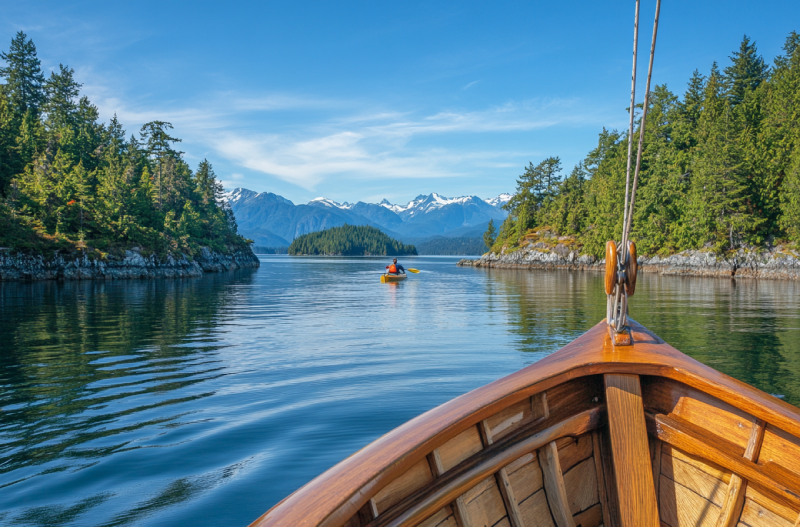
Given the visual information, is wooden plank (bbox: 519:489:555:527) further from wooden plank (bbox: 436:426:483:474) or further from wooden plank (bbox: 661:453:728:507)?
wooden plank (bbox: 661:453:728:507)

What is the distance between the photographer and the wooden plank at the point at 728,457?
8.13 ft

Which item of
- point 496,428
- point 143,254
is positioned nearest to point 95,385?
point 496,428

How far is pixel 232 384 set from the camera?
9.35 m

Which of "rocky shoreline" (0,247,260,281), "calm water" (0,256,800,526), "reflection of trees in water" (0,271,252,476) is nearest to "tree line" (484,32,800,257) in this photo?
"calm water" (0,256,800,526)

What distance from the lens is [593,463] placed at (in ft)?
10.6

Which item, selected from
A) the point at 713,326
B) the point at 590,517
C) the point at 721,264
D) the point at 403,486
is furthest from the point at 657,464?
the point at 721,264

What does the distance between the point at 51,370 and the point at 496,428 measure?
1137 centimetres

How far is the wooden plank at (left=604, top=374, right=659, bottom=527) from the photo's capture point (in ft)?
9.29

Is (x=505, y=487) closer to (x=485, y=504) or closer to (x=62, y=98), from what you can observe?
(x=485, y=504)

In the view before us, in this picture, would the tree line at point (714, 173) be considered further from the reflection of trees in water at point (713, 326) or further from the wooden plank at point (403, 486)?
the wooden plank at point (403, 486)

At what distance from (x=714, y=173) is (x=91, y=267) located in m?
72.9

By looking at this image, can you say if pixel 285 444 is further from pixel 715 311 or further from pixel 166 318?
pixel 715 311

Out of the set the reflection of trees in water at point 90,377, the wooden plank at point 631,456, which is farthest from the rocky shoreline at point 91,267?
the wooden plank at point 631,456

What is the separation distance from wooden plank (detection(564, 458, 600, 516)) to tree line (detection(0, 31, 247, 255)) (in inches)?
2055
